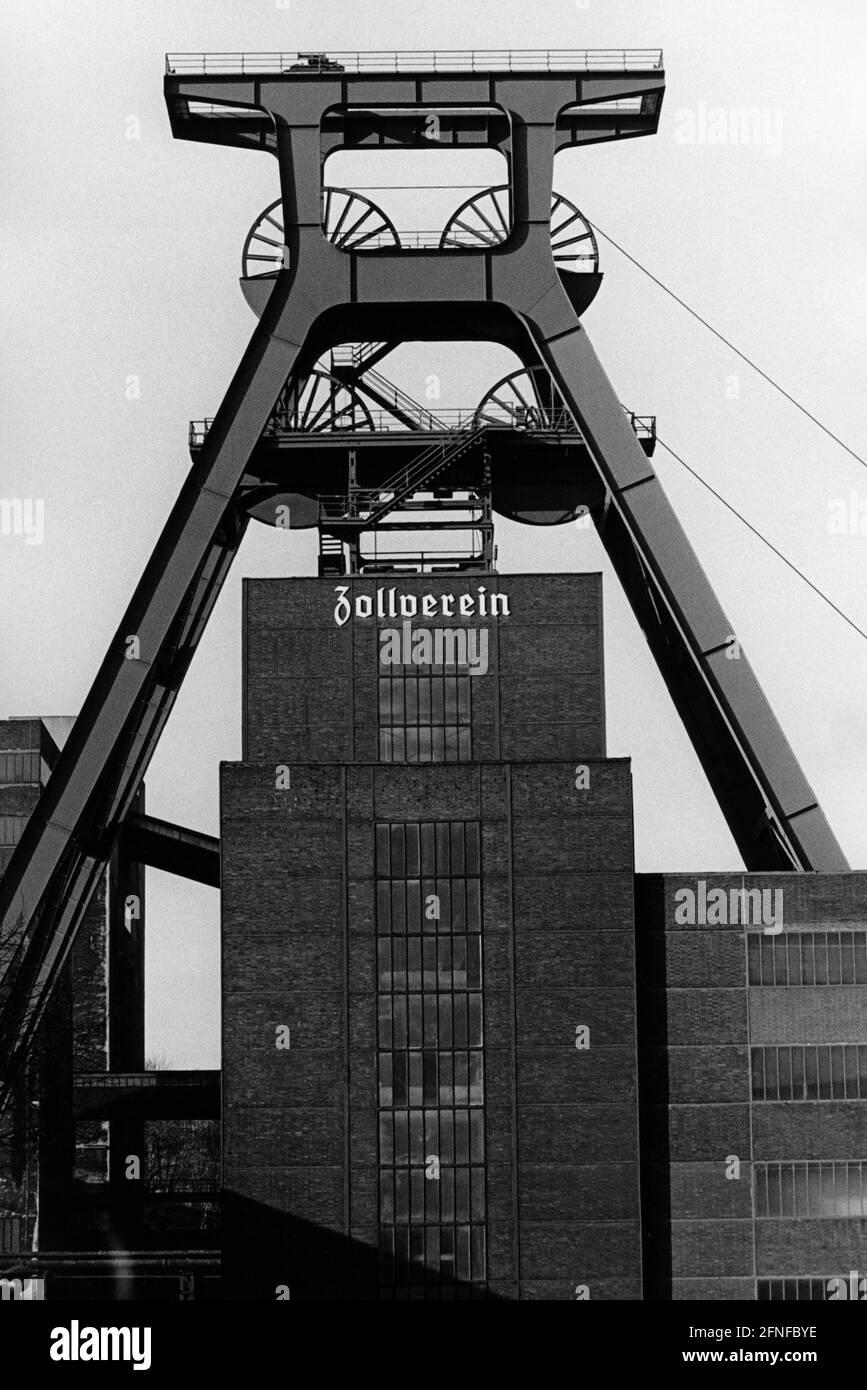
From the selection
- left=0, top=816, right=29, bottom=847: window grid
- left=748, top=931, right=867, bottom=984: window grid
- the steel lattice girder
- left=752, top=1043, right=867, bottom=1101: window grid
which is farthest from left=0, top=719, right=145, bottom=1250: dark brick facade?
left=752, top=1043, right=867, bottom=1101: window grid

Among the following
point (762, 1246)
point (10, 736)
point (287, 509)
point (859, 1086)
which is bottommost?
point (762, 1246)

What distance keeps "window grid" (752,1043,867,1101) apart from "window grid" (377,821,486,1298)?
5.01 metres

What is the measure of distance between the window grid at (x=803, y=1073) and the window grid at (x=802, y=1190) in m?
1.18

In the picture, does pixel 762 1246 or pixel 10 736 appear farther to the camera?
pixel 10 736

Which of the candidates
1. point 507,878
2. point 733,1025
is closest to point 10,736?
point 507,878

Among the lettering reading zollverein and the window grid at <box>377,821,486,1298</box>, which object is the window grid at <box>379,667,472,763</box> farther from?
the window grid at <box>377,821,486,1298</box>

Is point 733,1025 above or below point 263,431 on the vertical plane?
below

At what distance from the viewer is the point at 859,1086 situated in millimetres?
40969

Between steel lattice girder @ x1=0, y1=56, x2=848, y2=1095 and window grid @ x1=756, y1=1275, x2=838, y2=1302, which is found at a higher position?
→ steel lattice girder @ x1=0, y1=56, x2=848, y2=1095

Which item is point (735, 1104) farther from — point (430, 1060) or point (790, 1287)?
point (430, 1060)

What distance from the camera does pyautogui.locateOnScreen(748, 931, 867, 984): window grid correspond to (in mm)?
41000

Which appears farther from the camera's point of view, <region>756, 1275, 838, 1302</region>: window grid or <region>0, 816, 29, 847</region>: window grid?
<region>0, 816, 29, 847</region>: window grid
